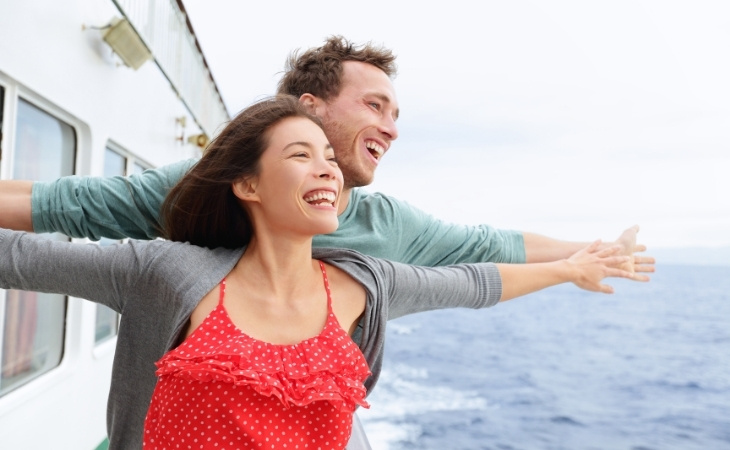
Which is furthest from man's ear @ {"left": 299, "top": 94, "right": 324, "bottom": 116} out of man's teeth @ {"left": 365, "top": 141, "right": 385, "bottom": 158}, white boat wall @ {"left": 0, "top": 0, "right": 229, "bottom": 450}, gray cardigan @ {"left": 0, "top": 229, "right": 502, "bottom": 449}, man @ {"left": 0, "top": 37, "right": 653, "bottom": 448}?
white boat wall @ {"left": 0, "top": 0, "right": 229, "bottom": 450}

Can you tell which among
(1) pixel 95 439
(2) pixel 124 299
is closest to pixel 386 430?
(1) pixel 95 439

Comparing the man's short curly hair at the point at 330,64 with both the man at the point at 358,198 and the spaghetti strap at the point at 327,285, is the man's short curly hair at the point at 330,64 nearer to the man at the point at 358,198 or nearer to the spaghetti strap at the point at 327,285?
the man at the point at 358,198

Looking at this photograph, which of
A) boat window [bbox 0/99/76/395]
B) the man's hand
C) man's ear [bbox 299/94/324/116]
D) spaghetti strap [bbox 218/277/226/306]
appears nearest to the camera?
spaghetti strap [bbox 218/277/226/306]

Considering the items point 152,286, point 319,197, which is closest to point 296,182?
point 319,197

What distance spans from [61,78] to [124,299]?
1880 millimetres

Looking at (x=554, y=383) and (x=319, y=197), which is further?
(x=554, y=383)

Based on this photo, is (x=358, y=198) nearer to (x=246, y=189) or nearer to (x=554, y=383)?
(x=246, y=189)

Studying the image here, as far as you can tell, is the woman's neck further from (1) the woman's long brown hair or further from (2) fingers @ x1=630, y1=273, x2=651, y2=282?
(2) fingers @ x1=630, y1=273, x2=651, y2=282

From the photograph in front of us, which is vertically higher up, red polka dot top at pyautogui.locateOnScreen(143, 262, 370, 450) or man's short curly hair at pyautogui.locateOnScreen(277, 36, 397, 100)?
man's short curly hair at pyautogui.locateOnScreen(277, 36, 397, 100)

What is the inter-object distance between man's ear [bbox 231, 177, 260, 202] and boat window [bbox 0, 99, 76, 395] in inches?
56.6

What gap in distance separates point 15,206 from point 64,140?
1909 mm

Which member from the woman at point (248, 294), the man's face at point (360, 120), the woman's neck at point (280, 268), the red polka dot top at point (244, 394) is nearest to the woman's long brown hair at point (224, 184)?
the woman at point (248, 294)

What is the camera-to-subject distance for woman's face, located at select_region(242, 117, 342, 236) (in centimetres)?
133

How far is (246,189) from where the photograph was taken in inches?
55.4
